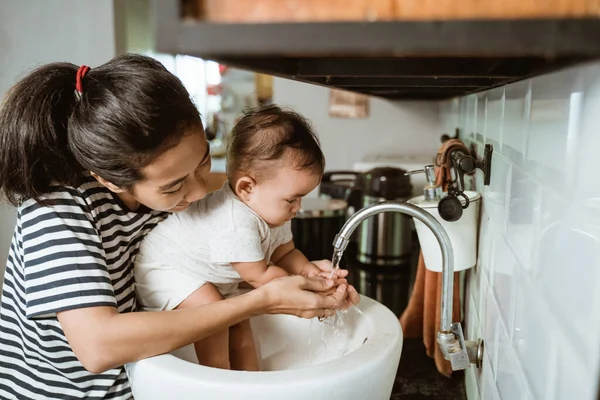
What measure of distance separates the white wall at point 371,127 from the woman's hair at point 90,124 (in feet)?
5.26

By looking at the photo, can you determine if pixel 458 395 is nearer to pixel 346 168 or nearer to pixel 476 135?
pixel 476 135

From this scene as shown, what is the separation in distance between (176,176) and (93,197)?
17cm

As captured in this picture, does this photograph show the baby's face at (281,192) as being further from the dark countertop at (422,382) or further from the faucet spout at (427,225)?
the dark countertop at (422,382)

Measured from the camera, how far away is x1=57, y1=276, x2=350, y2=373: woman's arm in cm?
77

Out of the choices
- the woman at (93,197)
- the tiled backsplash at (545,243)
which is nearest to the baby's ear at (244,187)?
the woman at (93,197)

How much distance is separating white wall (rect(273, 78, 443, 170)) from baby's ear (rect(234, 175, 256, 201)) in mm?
1437

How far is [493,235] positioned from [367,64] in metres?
0.34

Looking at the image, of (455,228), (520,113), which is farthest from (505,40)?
(455,228)

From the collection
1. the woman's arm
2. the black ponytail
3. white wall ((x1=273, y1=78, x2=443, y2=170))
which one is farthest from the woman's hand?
white wall ((x1=273, y1=78, x2=443, y2=170))

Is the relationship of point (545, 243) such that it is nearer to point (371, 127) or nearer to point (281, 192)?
point (281, 192)

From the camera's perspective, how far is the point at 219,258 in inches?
37.4

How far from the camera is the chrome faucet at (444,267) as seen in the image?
0.80 m

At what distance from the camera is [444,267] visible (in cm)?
84

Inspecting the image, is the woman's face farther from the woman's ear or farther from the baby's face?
the baby's face
